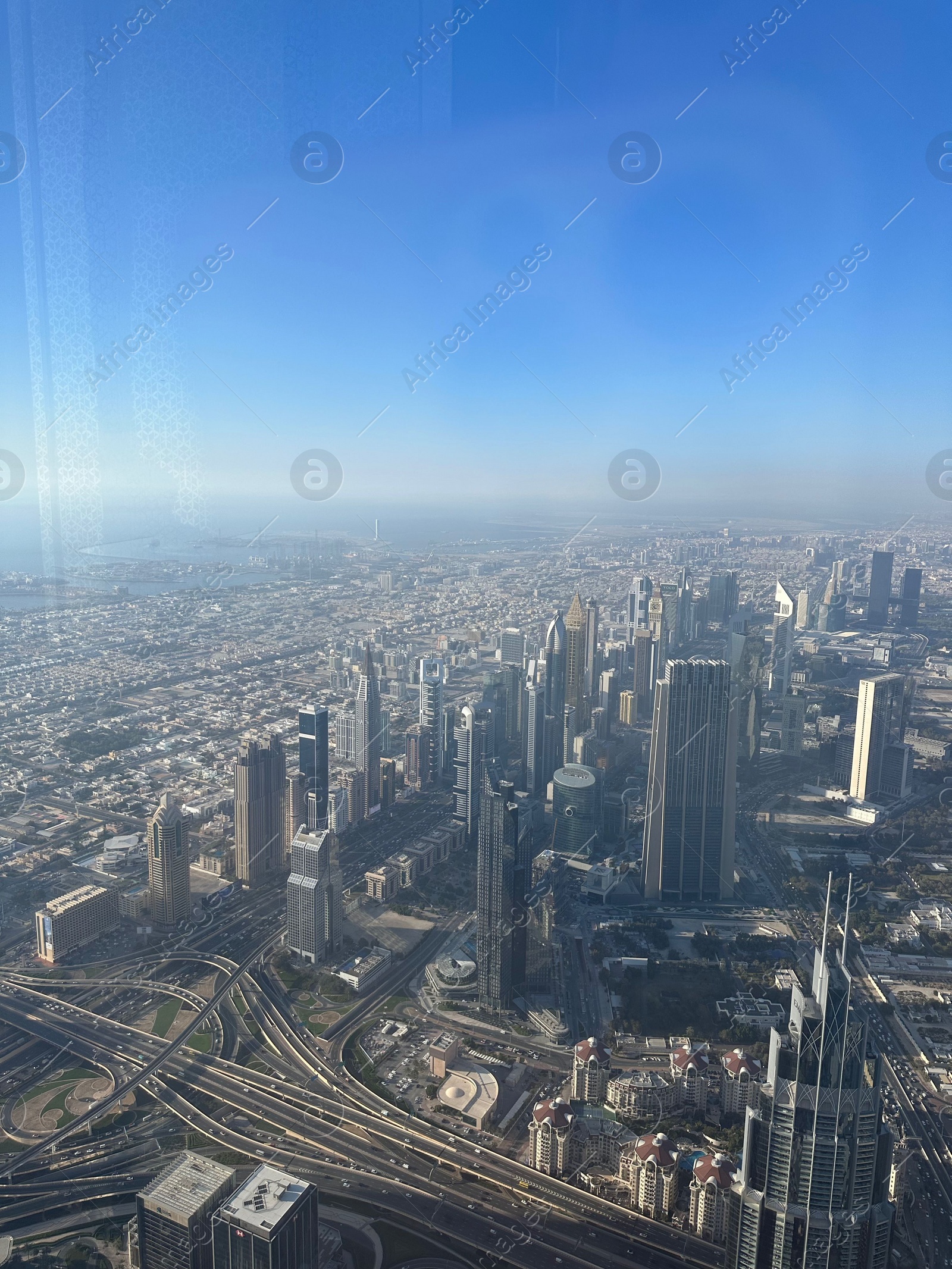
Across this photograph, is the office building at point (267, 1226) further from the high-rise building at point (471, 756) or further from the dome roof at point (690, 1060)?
the high-rise building at point (471, 756)

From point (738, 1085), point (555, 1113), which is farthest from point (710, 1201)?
point (738, 1085)

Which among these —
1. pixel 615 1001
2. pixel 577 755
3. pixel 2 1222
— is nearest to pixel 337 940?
pixel 615 1001

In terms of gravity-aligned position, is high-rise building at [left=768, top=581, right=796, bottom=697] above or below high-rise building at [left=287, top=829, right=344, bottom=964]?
above

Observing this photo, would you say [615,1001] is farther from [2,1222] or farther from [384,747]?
[384,747]

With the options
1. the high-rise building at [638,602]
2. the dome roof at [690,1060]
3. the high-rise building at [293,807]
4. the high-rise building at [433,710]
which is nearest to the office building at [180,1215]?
the dome roof at [690,1060]

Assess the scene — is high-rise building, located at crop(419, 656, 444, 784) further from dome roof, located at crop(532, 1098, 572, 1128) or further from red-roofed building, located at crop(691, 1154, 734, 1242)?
red-roofed building, located at crop(691, 1154, 734, 1242)

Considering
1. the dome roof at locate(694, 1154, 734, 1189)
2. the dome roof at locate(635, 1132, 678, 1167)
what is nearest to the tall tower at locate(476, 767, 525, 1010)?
the dome roof at locate(635, 1132, 678, 1167)
